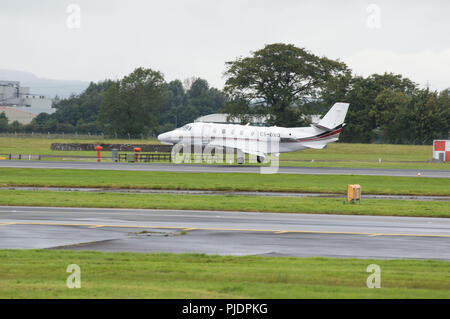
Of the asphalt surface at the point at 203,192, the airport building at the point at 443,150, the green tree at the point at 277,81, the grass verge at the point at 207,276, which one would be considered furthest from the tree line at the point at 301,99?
the grass verge at the point at 207,276

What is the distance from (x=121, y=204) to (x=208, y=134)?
3536cm

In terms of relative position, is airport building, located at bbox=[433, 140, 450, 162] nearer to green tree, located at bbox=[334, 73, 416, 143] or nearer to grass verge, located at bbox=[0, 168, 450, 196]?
grass verge, located at bbox=[0, 168, 450, 196]

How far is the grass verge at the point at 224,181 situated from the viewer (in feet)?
130

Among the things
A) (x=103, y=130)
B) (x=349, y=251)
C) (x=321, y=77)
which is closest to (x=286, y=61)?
(x=321, y=77)

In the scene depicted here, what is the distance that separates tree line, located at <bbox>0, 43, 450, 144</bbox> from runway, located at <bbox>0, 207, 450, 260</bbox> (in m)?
86.1

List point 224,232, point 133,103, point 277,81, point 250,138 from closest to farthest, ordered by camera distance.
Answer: point 224,232 → point 250,138 → point 277,81 → point 133,103

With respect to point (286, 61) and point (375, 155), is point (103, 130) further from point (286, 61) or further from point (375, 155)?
point (375, 155)

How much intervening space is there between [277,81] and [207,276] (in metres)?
102

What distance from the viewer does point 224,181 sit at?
44281mm

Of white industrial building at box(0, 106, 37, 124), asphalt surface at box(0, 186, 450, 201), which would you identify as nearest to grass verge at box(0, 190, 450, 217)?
asphalt surface at box(0, 186, 450, 201)

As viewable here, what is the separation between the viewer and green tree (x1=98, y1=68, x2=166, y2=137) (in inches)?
5002

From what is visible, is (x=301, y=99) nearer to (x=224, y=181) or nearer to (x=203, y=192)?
(x=224, y=181)

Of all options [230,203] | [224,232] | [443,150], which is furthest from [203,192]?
[443,150]

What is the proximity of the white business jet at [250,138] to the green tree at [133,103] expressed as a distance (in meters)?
59.8
